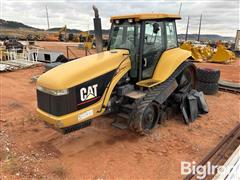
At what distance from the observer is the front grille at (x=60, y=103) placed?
386 centimetres

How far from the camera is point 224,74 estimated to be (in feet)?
41.4

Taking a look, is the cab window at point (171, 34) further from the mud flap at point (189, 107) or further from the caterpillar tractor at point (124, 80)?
the mud flap at point (189, 107)

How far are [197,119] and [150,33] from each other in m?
2.54

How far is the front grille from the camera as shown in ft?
12.7

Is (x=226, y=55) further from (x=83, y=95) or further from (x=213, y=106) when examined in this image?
(x=83, y=95)

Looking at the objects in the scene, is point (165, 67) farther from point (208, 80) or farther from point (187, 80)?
point (208, 80)

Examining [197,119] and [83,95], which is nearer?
[83,95]

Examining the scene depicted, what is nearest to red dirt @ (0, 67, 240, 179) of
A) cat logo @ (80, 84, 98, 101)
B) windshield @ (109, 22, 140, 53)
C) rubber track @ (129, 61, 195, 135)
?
rubber track @ (129, 61, 195, 135)

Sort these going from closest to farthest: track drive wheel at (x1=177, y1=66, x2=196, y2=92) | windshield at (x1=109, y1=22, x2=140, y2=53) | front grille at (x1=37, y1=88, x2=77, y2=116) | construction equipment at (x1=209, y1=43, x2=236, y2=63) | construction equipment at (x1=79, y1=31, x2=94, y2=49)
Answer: front grille at (x1=37, y1=88, x2=77, y2=116)
windshield at (x1=109, y1=22, x2=140, y2=53)
track drive wheel at (x1=177, y1=66, x2=196, y2=92)
construction equipment at (x1=209, y1=43, x2=236, y2=63)
construction equipment at (x1=79, y1=31, x2=94, y2=49)

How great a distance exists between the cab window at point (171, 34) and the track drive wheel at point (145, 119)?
160 cm

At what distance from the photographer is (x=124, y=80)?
16.4 feet

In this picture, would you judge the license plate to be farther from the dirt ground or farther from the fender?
the fender

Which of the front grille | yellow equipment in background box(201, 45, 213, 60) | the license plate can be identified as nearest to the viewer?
the front grille

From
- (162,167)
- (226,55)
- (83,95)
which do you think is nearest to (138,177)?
(162,167)
